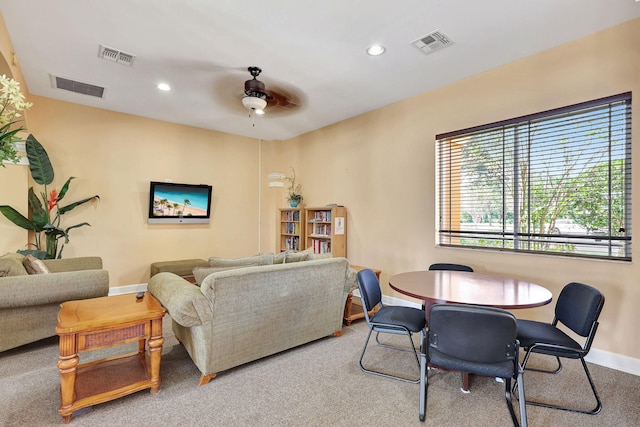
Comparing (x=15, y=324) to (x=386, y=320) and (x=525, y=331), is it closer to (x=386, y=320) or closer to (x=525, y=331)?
(x=386, y=320)

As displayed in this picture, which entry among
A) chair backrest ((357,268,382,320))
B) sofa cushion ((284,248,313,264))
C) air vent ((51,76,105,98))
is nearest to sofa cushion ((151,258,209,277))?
sofa cushion ((284,248,313,264))

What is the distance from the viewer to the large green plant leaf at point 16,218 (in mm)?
3797

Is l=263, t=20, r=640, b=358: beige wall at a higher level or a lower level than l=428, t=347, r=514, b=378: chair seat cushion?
higher

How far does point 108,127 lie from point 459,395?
18.6 ft

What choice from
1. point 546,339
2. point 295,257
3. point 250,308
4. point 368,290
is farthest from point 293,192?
point 546,339

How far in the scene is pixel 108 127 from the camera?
472cm

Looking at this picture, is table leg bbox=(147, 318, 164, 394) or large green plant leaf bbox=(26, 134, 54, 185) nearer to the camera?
table leg bbox=(147, 318, 164, 394)

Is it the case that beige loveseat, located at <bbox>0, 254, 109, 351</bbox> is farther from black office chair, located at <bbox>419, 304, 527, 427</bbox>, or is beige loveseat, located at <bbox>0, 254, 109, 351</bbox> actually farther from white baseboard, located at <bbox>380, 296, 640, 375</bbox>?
white baseboard, located at <bbox>380, 296, 640, 375</bbox>

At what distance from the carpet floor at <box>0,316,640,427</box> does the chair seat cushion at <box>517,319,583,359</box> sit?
428 mm

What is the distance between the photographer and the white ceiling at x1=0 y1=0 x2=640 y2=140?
244 centimetres

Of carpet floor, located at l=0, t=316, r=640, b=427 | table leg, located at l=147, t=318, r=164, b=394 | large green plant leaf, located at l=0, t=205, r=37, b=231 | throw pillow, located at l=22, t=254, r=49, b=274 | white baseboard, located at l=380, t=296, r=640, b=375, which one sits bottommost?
carpet floor, located at l=0, t=316, r=640, b=427

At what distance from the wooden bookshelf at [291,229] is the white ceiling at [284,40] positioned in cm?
240

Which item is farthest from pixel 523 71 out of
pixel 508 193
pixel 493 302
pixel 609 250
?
pixel 493 302

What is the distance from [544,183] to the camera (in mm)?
3076
